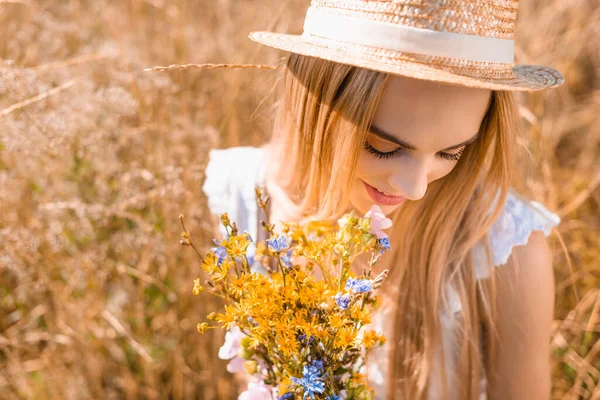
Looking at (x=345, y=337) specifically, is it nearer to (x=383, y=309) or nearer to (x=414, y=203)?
(x=414, y=203)

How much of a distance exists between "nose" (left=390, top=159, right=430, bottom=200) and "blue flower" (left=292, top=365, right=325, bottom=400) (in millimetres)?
387

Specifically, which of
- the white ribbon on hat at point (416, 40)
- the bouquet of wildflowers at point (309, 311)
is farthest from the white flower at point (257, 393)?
the white ribbon on hat at point (416, 40)

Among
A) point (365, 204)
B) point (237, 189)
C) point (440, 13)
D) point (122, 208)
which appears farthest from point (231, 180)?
point (440, 13)

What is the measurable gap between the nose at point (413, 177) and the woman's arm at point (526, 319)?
1.66 feet

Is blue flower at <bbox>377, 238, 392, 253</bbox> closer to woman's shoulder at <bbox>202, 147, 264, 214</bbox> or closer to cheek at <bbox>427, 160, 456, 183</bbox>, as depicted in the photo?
cheek at <bbox>427, 160, 456, 183</bbox>

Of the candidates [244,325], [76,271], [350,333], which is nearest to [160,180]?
[76,271]

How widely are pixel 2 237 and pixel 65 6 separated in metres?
1.27

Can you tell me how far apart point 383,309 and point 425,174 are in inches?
22.1

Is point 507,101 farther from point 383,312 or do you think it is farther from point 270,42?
point 383,312

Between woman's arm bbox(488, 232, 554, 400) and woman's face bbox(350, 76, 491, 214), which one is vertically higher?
woman's face bbox(350, 76, 491, 214)

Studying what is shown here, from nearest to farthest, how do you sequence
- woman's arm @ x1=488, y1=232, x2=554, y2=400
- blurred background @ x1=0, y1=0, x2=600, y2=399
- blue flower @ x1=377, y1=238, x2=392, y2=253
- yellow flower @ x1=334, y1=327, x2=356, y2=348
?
yellow flower @ x1=334, y1=327, x2=356, y2=348
blue flower @ x1=377, y1=238, x2=392, y2=253
woman's arm @ x1=488, y1=232, x2=554, y2=400
blurred background @ x1=0, y1=0, x2=600, y2=399

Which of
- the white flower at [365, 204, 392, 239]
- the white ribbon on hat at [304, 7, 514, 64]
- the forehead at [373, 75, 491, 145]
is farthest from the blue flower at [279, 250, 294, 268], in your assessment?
the white ribbon on hat at [304, 7, 514, 64]

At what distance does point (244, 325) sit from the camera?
82 centimetres

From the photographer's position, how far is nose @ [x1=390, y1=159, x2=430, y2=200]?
0.99m
